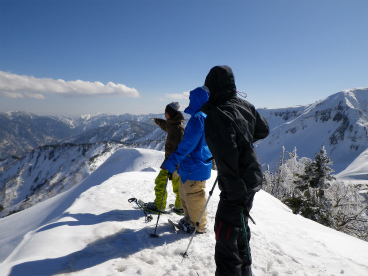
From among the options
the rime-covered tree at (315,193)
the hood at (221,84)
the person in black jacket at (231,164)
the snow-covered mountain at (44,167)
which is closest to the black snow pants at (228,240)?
the person in black jacket at (231,164)

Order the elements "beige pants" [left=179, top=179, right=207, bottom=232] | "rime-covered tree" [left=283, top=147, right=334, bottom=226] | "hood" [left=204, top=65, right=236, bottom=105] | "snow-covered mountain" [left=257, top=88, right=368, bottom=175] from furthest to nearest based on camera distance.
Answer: "snow-covered mountain" [left=257, top=88, right=368, bottom=175], "rime-covered tree" [left=283, top=147, right=334, bottom=226], "beige pants" [left=179, top=179, right=207, bottom=232], "hood" [left=204, top=65, right=236, bottom=105]

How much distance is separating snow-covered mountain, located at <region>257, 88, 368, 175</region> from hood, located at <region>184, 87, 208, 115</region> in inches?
5804

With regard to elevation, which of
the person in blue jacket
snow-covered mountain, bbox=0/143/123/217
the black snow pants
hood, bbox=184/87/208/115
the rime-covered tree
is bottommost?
snow-covered mountain, bbox=0/143/123/217

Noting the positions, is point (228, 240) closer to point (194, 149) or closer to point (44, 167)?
point (194, 149)

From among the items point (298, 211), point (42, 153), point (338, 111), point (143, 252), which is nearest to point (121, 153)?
point (298, 211)

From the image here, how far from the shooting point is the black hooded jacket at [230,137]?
119 inches

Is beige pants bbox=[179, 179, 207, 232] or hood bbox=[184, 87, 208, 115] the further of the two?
beige pants bbox=[179, 179, 207, 232]

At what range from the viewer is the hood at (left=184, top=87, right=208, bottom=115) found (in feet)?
14.0

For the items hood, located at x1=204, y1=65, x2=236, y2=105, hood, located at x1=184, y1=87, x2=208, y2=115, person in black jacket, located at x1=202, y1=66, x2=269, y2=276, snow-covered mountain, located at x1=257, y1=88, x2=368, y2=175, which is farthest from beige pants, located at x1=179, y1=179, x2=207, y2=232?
snow-covered mountain, located at x1=257, y1=88, x2=368, y2=175

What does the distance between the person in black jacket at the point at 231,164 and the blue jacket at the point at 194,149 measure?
81cm

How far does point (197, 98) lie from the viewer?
4371 millimetres

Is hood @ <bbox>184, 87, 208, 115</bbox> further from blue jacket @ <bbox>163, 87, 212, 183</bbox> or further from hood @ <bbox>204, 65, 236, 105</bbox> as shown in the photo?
hood @ <bbox>204, 65, 236, 105</bbox>

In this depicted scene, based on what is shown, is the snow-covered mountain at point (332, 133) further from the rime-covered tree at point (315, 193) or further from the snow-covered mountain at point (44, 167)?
the snow-covered mountain at point (44, 167)

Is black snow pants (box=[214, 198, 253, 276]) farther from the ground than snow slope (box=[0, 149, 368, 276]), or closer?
farther from the ground
